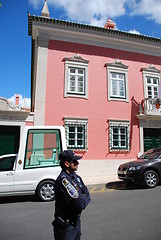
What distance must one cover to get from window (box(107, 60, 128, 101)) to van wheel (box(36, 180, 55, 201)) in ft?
28.4

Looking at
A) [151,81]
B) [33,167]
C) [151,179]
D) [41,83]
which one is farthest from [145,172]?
[151,81]

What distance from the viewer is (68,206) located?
199 centimetres

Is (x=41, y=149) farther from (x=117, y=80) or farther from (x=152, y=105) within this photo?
(x=152, y=105)

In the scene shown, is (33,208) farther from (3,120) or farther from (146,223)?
(3,120)

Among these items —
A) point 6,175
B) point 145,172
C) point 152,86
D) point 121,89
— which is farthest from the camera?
point 152,86

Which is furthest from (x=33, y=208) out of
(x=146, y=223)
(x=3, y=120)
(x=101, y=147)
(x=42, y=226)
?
(x=101, y=147)

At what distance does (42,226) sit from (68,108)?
874 cm

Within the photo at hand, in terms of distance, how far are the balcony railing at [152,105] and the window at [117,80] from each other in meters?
1.43

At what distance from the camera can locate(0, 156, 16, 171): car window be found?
6.11 m

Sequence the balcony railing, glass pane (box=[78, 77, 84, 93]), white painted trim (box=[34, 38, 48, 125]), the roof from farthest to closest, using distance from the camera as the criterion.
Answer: the balcony railing < glass pane (box=[78, 77, 84, 93]) < the roof < white painted trim (box=[34, 38, 48, 125])

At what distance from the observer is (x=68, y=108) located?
483 inches

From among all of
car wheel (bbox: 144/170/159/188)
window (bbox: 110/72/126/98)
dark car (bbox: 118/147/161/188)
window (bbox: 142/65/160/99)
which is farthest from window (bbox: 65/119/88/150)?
window (bbox: 142/65/160/99)

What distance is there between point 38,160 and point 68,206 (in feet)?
14.8

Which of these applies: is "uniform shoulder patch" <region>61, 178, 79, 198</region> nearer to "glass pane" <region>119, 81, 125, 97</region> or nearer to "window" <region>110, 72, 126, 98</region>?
"window" <region>110, 72, 126, 98</region>
